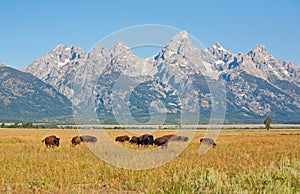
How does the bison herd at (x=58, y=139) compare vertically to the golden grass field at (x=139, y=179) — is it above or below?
above

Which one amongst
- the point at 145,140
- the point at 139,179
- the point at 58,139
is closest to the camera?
the point at 139,179

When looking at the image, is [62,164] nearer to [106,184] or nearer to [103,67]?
[106,184]

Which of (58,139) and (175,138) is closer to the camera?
(58,139)

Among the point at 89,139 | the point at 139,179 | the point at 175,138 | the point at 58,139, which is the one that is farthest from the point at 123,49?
the point at 89,139

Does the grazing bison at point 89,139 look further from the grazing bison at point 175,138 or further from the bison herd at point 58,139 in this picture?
the grazing bison at point 175,138

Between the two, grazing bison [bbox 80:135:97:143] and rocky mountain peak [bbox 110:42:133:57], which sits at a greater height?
rocky mountain peak [bbox 110:42:133:57]

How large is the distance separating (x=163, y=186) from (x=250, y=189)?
9.07 ft

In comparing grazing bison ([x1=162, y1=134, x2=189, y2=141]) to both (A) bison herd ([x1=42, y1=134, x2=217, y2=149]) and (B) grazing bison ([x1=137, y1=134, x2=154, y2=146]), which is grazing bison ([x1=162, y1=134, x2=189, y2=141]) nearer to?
(A) bison herd ([x1=42, y1=134, x2=217, y2=149])

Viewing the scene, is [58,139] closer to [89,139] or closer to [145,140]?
[89,139]

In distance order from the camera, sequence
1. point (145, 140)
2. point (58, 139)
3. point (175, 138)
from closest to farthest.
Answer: point (58, 139) → point (145, 140) → point (175, 138)

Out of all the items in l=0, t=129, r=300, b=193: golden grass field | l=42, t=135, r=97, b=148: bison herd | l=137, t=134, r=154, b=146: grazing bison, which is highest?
l=42, t=135, r=97, b=148: bison herd

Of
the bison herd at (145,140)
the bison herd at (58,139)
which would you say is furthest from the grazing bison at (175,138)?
the bison herd at (58,139)

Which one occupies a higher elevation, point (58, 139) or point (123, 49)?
point (123, 49)

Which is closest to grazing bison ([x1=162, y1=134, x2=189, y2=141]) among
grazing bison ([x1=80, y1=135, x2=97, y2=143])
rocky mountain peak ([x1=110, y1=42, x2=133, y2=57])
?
grazing bison ([x1=80, y1=135, x2=97, y2=143])
